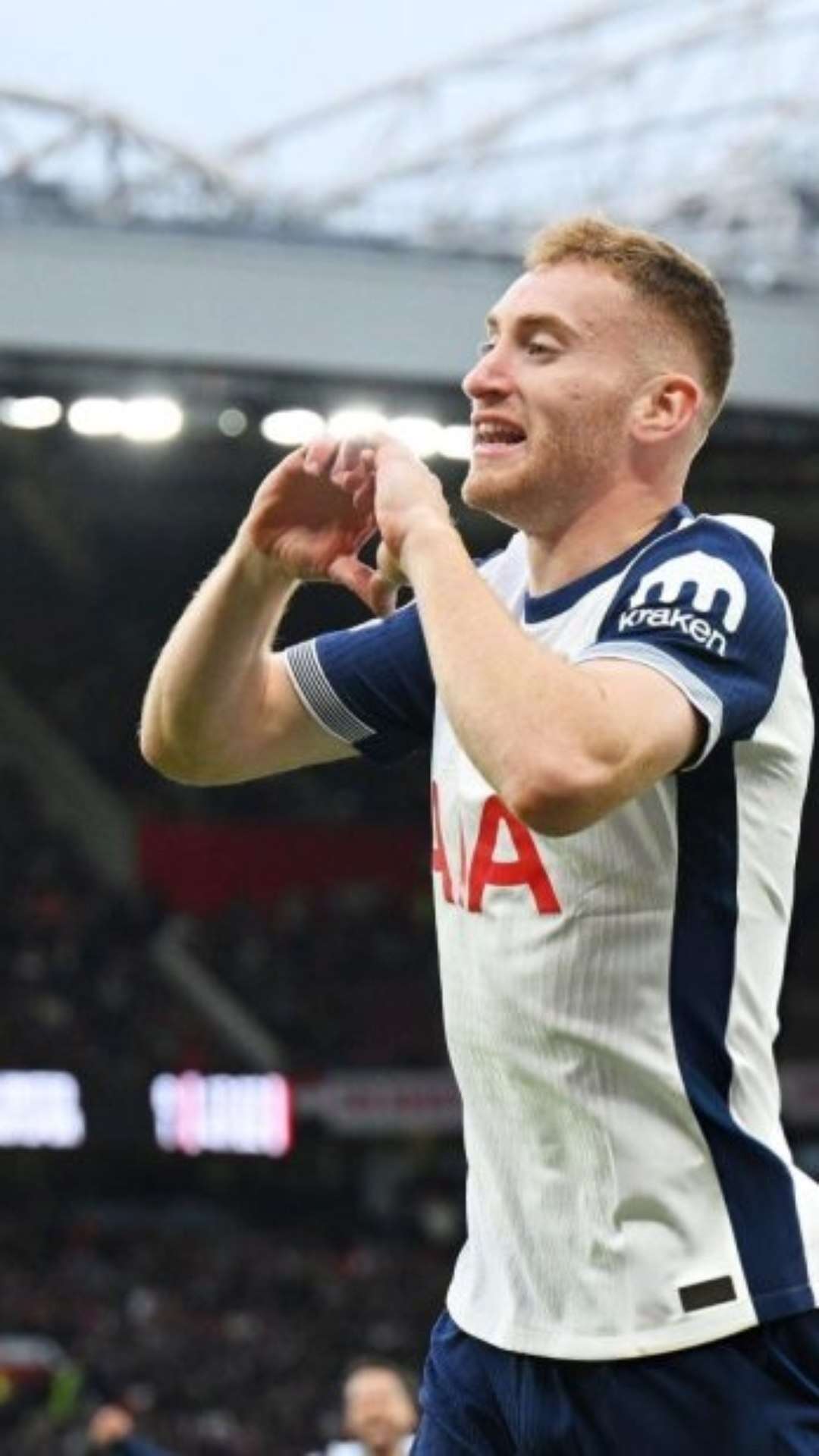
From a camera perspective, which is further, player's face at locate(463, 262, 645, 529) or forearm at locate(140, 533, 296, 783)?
forearm at locate(140, 533, 296, 783)

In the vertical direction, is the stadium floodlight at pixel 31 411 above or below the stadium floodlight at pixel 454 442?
above

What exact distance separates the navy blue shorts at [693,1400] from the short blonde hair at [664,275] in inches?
37.4

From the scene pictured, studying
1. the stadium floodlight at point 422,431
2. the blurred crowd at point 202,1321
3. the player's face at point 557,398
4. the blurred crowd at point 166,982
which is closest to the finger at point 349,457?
the player's face at point 557,398

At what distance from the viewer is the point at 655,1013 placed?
273 cm

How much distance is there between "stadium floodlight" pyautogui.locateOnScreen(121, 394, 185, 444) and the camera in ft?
60.4

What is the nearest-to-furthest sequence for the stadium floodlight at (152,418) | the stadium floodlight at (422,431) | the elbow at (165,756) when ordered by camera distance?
the elbow at (165,756)
the stadium floodlight at (152,418)
the stadium floodlight at (422,431)

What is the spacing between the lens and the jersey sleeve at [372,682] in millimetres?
3172

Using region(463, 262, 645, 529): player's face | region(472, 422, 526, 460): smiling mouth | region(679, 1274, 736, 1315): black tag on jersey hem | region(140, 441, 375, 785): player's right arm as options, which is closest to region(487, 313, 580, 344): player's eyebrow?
region(463, 262, 645, 529): player's face

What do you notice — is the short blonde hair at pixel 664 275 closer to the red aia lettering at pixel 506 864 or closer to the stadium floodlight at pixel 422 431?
the red aia lettering at pixel 506 864

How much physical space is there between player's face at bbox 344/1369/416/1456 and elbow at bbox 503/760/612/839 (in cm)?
538

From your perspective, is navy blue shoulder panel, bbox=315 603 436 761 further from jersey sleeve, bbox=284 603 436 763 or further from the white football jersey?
the white football jersey

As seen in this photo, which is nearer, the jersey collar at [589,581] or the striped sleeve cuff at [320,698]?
the jersey collar at [589,581]

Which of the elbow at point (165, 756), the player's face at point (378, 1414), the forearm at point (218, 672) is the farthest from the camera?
the player's face at point (378, 1414)

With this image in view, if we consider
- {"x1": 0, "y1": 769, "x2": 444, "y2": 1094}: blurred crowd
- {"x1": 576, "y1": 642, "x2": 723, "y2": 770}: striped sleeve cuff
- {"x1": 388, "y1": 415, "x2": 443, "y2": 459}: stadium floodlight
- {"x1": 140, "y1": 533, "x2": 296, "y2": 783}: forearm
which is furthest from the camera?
{"x1": 0, "y1": 769, "x2": 444, "y2": 1094}: blurred crowd
